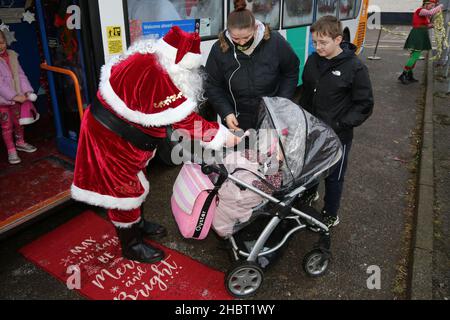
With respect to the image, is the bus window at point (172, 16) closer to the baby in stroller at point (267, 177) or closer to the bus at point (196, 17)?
the bus at point (196, 17)

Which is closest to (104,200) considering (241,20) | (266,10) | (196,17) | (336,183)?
(241,20)

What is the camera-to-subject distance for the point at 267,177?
2.38 meters

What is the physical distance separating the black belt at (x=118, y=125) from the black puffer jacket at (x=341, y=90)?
1393mm

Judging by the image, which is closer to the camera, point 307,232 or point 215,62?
point 215,62

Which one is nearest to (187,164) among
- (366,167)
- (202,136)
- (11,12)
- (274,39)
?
(202,136)

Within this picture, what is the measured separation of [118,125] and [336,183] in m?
1.83

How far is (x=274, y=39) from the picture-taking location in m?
2.88

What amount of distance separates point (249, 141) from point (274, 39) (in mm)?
917

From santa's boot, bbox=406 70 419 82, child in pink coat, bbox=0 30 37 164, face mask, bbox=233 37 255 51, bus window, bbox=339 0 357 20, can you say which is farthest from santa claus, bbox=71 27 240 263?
santa's boot, bbox=406 70 419 82

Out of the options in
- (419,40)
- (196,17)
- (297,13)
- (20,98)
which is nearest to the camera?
(20,98)

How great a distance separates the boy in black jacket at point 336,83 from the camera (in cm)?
260

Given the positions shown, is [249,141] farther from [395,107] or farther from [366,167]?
[395,107]

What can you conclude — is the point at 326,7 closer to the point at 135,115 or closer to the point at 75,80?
the point at 75,80

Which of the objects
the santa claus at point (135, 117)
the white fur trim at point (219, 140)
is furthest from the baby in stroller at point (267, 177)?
the santa claus at point (135, 117)
